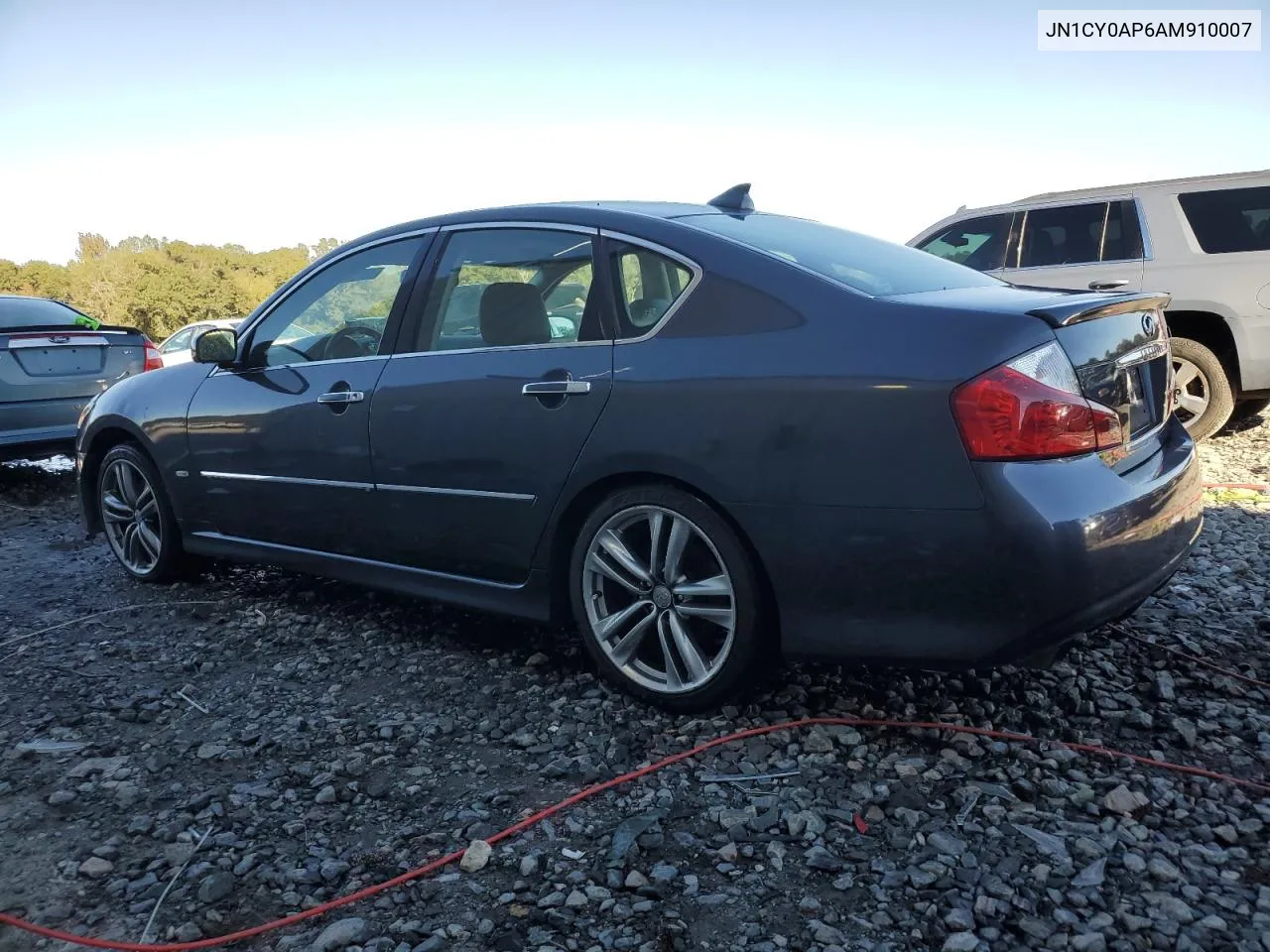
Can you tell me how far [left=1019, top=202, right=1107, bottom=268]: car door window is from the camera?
7.37 meters

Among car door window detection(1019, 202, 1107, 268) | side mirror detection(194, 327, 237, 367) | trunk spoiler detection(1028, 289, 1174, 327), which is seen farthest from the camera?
car door window detection(1019, 202, 1107, 268)

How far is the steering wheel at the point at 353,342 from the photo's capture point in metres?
3.80

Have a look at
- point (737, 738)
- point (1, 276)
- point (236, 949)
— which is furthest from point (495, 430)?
point (1, 276)

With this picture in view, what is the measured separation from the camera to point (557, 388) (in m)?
3.13

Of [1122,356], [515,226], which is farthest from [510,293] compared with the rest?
[1122,356]

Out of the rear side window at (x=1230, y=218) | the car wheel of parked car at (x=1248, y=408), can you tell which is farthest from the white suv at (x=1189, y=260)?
the car wheel of parked car at (x=1248, y=408)

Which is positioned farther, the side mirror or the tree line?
the tree line

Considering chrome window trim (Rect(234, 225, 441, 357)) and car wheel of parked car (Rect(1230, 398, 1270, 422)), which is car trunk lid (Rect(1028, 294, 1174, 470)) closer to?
chrome window trim (Rect(234, 225, 441, 357))

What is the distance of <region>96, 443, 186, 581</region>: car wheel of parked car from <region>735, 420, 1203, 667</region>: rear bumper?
3.16m

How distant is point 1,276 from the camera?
37375mm

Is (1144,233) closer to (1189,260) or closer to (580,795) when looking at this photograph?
(1189,260)

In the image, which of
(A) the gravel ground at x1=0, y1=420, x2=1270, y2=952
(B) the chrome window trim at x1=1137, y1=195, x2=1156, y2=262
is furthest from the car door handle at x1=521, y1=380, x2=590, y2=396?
(B) the chrome window trim at x1=1137, y1=195, x2=1156, y2=262

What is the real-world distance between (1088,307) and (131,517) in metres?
4.37

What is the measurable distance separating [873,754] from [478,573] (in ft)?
4.79
